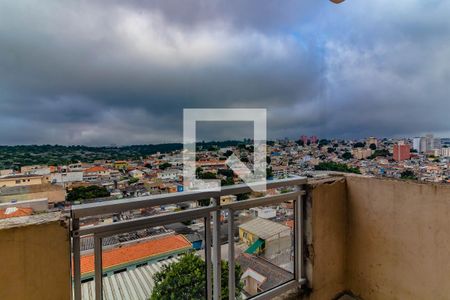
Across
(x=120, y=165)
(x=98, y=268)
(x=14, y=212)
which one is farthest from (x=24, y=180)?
(x=98, y=268)

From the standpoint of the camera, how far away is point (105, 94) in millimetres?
2402

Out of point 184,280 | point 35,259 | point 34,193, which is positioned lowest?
point 184,280

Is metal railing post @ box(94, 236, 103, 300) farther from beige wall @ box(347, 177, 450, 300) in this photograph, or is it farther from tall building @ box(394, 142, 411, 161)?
tall building @ box(394, 142, 411, 161)

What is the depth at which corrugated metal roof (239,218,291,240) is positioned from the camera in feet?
5.71

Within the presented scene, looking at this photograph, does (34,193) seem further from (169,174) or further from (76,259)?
(169,174)

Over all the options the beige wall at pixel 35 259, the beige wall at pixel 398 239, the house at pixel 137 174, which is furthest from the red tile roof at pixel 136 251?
the beige wall at pixel 398 239

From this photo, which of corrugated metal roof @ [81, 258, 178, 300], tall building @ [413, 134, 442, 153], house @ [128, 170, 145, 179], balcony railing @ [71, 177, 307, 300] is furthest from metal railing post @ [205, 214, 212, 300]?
tall building @ [413, 134, 442, 153]

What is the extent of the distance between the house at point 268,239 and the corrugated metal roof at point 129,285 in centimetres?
60

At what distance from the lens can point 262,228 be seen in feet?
5.94

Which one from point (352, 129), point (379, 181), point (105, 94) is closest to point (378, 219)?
point (379, 181)

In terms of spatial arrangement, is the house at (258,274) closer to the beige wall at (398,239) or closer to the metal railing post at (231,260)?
the metal railing post at (231,260)

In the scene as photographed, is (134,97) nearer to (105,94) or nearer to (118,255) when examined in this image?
(105,94)

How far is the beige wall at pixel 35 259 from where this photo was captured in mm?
1025

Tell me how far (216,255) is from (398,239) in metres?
1.51
